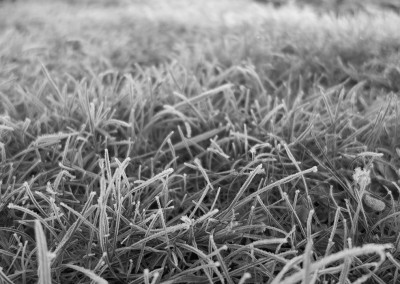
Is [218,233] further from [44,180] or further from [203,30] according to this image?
[203,30]

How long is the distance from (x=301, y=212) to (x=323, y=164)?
0.16 metres

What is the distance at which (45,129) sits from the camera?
1.31 meters

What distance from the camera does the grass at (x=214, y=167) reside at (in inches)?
35.1

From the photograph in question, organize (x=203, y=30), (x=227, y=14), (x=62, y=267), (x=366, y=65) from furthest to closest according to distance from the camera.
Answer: (x=227, y=14) → (x=203, y=30) → (x=366, y=65) → (x=62, y=267)

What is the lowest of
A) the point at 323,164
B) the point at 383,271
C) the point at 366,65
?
the point at 383,271

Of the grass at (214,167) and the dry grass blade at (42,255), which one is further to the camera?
the grass at (214,167)

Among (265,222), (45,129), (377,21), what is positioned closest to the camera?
(265,222)

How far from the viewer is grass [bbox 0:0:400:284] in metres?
0.89

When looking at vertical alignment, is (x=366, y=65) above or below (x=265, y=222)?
above

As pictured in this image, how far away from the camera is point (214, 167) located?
121cm

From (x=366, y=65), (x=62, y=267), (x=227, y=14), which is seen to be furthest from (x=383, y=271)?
(x=227, y=14)

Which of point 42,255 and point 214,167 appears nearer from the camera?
point 42,255

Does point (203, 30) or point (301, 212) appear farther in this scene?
point (203, 30)

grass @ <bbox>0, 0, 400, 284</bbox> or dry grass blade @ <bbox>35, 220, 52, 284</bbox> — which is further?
grass @ <bbox>0, 0, 400, 284</bbox>
